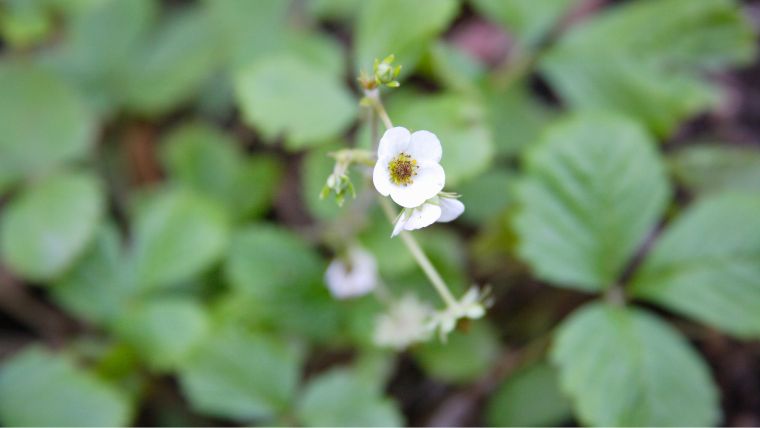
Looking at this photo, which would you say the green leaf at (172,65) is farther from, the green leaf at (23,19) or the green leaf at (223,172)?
the green leaf at (23,19)

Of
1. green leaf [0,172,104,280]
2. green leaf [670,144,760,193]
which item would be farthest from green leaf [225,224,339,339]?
green leaf [670,144,760,193]

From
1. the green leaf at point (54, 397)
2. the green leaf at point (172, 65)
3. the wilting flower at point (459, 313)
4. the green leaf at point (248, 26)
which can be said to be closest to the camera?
the wilting flower at point (459, 313)

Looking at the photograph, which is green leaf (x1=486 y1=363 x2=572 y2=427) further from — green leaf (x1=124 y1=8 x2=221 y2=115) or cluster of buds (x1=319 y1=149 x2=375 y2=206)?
green leaf (x1=124 y1=8 x2=221 y2=115)

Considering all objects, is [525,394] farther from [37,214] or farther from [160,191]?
[37,214]

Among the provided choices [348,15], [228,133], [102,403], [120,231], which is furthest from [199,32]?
[102,403]

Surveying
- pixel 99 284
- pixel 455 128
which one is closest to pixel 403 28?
pixel 455 128

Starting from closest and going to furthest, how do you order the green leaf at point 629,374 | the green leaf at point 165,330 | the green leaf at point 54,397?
1. the green leaf at point 629,374
2. the green leaf at point 54,397
3. the green leaf at point 165,330

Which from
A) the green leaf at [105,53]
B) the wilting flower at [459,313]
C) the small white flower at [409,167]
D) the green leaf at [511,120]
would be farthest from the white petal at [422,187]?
the green leaf at [105,53]
